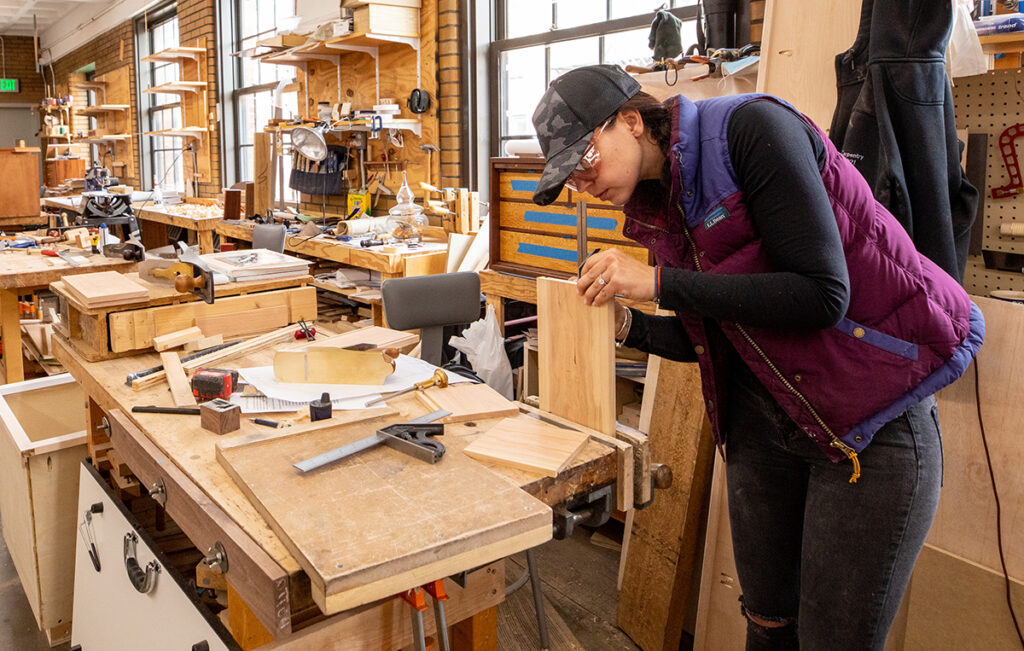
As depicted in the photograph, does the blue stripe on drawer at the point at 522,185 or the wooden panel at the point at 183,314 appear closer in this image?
the wooden panel at the point at 183,314

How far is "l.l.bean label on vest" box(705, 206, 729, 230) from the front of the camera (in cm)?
113

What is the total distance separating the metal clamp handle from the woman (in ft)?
3.48

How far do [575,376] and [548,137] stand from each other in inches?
18.1

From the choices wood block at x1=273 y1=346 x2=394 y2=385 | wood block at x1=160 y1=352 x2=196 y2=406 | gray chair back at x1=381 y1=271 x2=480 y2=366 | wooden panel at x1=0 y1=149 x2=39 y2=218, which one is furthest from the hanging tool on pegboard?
wooden panel at x1=0 y1=149 x2=39 y2=218

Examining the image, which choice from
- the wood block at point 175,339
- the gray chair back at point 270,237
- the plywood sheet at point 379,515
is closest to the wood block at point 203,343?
the wood block at point 175,339

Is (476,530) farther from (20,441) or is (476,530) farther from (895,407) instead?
(20,441)

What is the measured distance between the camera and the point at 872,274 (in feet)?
3.77

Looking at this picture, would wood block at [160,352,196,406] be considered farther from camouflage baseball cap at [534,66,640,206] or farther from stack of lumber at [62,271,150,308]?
camouflage baseball cap at [534,66,640,206]

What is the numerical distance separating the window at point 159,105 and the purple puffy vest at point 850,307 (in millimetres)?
8542

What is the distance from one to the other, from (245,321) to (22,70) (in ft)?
47.0

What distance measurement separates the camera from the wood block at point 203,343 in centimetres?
210

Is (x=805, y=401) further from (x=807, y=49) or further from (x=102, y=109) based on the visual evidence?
(x=102, y=109)

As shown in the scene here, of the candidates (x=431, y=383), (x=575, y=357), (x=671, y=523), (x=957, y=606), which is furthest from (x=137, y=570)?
(x=957, y=606)

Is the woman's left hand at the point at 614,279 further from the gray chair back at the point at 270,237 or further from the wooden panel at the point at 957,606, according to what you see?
the gray chair back at the point at 270,237
